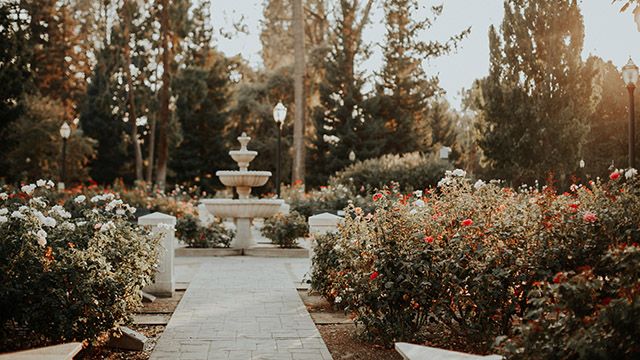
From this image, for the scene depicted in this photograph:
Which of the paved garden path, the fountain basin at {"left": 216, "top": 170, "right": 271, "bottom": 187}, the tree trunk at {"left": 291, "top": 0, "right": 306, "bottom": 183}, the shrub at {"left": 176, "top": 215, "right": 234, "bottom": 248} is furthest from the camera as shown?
the tree trunk at {"left": 291, "top": 0, "right": 306, "bottom": 183}

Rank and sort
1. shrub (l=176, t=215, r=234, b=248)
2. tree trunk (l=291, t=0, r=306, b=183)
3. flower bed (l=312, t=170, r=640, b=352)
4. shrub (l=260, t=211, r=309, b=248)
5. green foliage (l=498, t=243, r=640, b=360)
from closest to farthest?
green foliage (l=498, t=243, r=640, b=360)
flower bed (l=312, t=170, r=640, b=352)
shrub (l=176, t=215, r=234, b=248)
shrub (l=260, t=211, r=309, b=248)
tree trunk (l=291, t=0, r=306, b=183)

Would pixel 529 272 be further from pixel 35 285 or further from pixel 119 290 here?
pixel 35 285

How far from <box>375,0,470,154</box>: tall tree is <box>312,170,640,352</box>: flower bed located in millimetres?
29469

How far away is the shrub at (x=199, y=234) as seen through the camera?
49.9ft

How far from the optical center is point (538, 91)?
25312mm

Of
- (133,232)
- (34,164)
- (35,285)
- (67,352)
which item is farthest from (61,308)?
(34,164)

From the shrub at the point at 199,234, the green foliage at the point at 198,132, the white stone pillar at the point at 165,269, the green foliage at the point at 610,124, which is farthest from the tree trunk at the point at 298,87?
the green foliage at the point at 610,124

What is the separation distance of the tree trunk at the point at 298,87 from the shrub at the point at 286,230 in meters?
9.95

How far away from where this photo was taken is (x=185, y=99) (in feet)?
128

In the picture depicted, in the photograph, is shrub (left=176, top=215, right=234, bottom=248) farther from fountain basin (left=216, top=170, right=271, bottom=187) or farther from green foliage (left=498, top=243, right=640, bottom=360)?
green foliage (left=498, top=243, right=640, bottom=360)

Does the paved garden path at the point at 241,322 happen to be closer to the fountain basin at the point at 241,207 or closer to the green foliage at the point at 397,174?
the fountain basin at the point at 241,207

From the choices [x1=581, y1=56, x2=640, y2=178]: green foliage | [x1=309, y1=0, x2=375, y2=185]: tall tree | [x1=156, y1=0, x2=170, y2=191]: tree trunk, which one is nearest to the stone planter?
[x1=156, y1=0, x2=170, y2=191]: tree trunk

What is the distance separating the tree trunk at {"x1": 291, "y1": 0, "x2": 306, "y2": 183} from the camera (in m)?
25.3

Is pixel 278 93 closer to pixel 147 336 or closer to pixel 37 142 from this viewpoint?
pixel 37 142
